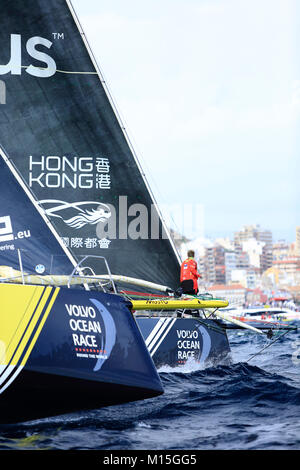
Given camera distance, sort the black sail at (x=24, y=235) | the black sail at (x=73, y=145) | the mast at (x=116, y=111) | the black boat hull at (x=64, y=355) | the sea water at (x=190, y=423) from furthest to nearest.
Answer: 1. the mast at (x=116, y=111)
2. the black sail at (x=73, y=145)
3. the black sail at (x=24, y=235)
4. the black boat hull at (x=64, y=355)
5. the sea water at (x=190, y=423)

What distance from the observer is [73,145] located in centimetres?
1012

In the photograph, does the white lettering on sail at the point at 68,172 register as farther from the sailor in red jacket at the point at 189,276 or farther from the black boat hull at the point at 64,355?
the black boat hull at the point at 64,355

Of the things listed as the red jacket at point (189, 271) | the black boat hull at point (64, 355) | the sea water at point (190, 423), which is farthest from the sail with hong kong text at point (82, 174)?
Answer: the black boat hull at point (64, 355)

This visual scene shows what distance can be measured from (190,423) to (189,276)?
391 centimetres

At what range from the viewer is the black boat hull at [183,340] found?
9.56 metres

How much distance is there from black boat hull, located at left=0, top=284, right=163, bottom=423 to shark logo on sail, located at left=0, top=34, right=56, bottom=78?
5.12 m

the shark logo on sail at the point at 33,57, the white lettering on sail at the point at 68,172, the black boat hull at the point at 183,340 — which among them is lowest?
the black boat hull at the point at 183,340

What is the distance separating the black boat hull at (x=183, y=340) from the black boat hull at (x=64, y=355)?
3.37 metres

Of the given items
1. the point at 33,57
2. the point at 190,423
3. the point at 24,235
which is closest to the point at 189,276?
the point at 24,235

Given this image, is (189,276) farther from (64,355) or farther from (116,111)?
(64,355)

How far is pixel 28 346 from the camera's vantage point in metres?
5.48

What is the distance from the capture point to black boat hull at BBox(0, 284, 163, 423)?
17.9ft

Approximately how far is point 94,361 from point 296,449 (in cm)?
186

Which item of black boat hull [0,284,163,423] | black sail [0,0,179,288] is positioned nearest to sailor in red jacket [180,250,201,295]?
black sail [0,0,179,288]
